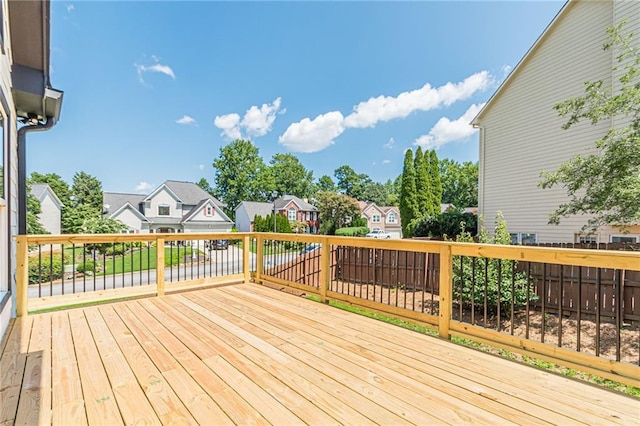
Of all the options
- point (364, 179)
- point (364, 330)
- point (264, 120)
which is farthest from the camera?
point (364, 179)

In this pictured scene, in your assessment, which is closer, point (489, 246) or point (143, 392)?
point (143, 392)

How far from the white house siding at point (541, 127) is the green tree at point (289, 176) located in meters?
37.7

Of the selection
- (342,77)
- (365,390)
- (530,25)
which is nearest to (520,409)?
(365,390)

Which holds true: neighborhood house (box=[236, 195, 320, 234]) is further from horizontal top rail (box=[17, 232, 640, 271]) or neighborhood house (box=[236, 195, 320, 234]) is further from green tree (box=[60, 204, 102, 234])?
horizontal top rail (box=[17, 232, 640, 271])

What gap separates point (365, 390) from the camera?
5.90 ft

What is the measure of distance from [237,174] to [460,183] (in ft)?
104

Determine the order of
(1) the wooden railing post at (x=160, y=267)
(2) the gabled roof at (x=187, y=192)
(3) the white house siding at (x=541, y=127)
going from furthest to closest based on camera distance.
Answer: (2) the gabled roof at (x=187, y=192) < (3) the white house siding at (x=541, y=127) < (1) the wooden railing post at (x=160, y=267)

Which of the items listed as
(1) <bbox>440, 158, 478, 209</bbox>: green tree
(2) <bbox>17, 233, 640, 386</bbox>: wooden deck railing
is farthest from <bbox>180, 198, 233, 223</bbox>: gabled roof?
(1) <bbox>440, 158, 478, 209</bbox>: green tree

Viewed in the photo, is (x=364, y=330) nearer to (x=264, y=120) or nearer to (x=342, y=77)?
(x=342, y=77)

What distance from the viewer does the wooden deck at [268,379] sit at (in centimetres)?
155

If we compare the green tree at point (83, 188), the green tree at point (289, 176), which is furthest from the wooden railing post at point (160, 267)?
the green tree at point (289, 176)

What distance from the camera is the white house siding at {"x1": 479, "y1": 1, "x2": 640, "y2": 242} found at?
7.86 metres

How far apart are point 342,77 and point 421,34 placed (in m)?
8.17

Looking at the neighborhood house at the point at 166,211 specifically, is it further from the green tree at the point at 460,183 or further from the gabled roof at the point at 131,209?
the green tree at the point at 460,183
